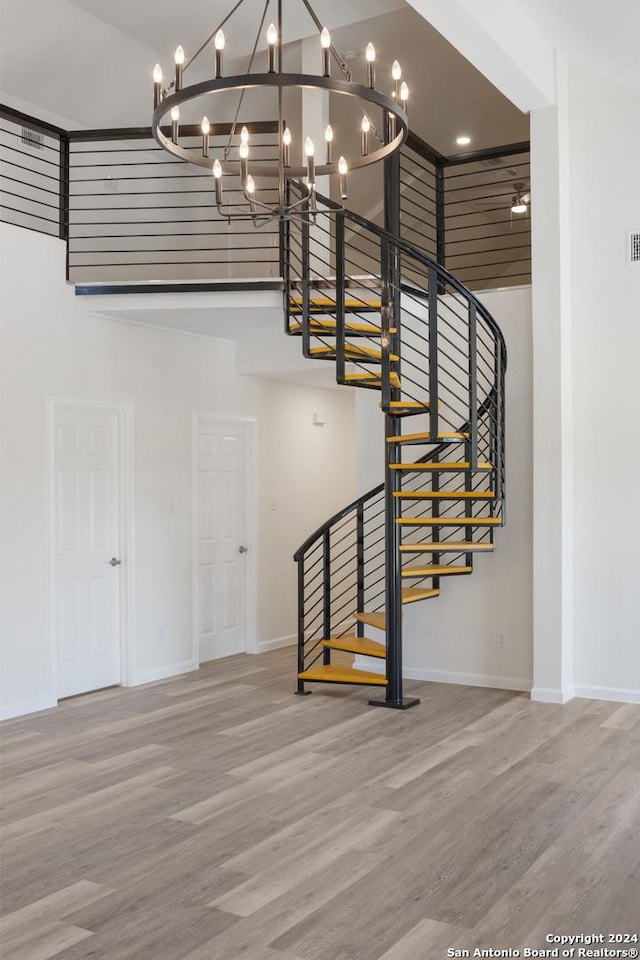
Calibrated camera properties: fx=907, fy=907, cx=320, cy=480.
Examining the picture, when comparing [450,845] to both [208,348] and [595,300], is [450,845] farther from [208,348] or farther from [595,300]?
[208,348]

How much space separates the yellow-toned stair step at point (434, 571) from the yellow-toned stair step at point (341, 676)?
29.5 inches

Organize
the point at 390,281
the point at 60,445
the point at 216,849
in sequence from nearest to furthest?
the point at 216,849 < the point at 390,281 < the point at 60,445

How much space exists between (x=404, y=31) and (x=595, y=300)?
2.84 m

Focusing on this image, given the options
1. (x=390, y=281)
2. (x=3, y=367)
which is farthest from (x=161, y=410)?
(x=390, y=281)

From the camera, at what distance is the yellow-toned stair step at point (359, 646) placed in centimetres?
633

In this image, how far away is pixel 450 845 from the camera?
12.2ft

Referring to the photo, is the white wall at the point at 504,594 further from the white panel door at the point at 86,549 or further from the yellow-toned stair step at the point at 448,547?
the white panel door at the point at 86,549

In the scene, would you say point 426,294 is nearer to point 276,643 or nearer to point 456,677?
point 456,677

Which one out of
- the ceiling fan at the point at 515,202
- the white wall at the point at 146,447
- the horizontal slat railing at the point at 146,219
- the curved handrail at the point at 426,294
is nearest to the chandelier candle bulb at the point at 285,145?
the curved handrail at the point at 426,294

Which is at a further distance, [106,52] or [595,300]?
[106,52]

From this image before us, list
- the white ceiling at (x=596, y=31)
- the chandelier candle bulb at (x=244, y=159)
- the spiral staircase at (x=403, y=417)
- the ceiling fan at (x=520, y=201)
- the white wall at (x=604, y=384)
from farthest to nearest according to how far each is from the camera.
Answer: the ceiling fan at (x=520, y=201) → the white wall at (x=604, y=384) → the spiral staircase at (x=403, y=417) → the white ceiling at (x=596, y=31) → the chandelier candle bulb at (x=244, y=159)

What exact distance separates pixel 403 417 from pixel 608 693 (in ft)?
7.85

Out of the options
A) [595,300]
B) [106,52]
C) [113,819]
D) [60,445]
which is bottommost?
[113,819]

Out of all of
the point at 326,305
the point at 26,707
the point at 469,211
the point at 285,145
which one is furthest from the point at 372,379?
the point at 469,211
